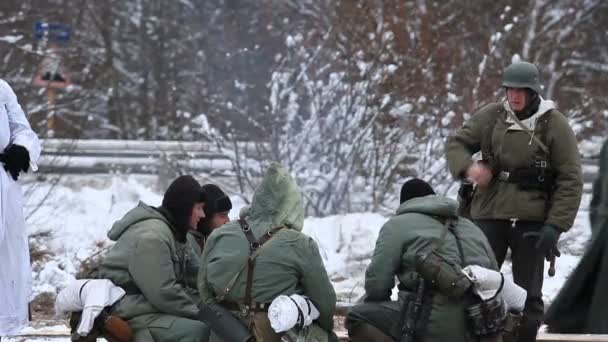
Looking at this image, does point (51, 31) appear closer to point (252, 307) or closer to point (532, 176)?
point (532, 176)

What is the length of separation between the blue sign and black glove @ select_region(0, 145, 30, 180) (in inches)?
364

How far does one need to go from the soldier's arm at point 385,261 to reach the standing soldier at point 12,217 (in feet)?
6.09

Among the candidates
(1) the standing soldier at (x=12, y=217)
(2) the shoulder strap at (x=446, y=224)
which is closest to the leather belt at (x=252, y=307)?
(2) the shoulder strap at (x=446, y=224)

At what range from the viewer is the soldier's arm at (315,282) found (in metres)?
6.93

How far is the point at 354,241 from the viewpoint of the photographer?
13.0 m

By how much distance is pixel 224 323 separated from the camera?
6.91 m

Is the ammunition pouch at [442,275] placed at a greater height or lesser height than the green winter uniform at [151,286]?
greater

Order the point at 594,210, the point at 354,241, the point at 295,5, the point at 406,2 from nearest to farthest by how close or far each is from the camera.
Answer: the point at 594,210 → the point at 354,241 → the point at 406,2 → the point at 295,5

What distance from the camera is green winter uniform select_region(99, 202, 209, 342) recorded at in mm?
7223

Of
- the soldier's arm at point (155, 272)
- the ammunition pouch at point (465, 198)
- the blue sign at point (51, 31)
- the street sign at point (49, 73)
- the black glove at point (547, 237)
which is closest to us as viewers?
the soldier's arm at point (155, 272)

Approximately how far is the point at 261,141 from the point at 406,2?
632cm

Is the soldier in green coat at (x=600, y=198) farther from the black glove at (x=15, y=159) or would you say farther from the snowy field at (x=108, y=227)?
the black glove at (x=15, y=159)

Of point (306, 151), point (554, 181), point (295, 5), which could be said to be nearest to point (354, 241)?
point (306, 151)

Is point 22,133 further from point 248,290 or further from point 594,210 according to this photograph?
point 594,210
